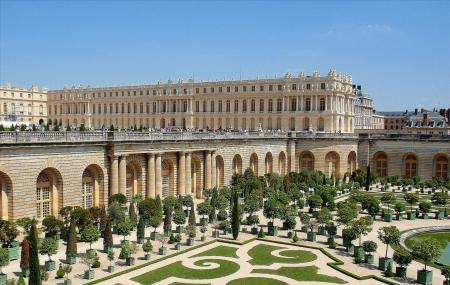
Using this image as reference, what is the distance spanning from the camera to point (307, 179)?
58.7 metres

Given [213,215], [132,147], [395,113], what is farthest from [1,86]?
[395,113]

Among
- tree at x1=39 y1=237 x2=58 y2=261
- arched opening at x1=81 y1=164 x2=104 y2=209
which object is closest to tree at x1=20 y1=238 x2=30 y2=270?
tree at x1=39 y1=237 x2=58 y2=261

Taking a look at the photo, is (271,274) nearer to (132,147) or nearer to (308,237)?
(308,237)

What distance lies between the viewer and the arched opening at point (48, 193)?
1421 inches

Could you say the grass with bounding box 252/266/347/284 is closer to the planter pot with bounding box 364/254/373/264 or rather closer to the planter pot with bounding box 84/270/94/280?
the planter pot with bounding box 364/254/373/264

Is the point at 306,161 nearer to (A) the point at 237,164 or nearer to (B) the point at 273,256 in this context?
(A) the point at 237,164

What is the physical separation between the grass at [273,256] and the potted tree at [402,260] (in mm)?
5627

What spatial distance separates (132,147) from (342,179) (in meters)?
39.1

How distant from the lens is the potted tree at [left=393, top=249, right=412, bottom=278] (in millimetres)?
26516

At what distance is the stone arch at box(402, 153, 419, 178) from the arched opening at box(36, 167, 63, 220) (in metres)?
55.9

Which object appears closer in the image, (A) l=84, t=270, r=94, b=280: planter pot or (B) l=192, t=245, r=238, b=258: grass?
(A) l=84, t=270, r=94, b=280: planter pot

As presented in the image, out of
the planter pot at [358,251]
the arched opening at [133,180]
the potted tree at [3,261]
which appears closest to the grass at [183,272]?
the potted tree at [3,261]

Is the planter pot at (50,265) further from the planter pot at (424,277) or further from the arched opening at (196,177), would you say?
the arched opening at (196,177)

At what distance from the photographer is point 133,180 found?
4525 centimetres
